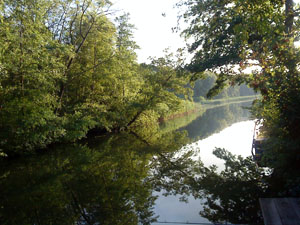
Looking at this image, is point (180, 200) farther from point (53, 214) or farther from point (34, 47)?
point (34, 47)

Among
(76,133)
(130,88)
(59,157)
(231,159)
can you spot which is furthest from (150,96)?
(231,159)

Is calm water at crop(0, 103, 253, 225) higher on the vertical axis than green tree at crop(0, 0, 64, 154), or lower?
lower

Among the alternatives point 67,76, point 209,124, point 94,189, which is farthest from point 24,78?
point 209,124

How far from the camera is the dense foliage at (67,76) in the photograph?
1157cm

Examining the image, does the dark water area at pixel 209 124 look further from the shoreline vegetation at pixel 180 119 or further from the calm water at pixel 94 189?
the calm water at pixel 94 189

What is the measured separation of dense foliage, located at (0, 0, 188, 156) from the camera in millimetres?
11570

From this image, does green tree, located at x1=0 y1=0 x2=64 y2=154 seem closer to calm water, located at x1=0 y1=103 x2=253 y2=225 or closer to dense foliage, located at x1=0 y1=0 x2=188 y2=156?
dense foliage, located at x1=0 y1=0 x2=188 y2=156

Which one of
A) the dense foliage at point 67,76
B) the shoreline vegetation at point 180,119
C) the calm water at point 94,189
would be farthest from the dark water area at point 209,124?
the calm water at point 94,189

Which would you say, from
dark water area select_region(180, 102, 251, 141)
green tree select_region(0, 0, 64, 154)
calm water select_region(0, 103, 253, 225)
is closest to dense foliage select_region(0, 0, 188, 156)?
green tree select_region(0, 0, 64, 154)

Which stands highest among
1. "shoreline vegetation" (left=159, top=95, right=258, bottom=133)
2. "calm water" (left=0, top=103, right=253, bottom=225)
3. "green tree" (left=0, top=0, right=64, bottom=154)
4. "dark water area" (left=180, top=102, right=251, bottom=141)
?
"green tree" (left=0, top=0, right=64, bottom=154)

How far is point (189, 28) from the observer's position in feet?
43.9

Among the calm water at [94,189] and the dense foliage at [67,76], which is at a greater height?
the dense foliage at [67,76]

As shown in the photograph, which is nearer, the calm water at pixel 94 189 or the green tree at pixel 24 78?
the calm water at pixel 94 189

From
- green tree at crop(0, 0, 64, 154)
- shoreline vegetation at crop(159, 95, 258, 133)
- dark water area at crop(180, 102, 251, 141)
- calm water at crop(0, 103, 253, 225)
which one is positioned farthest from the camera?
shoreline vegetation at crop(159, 95, 258, 133)
